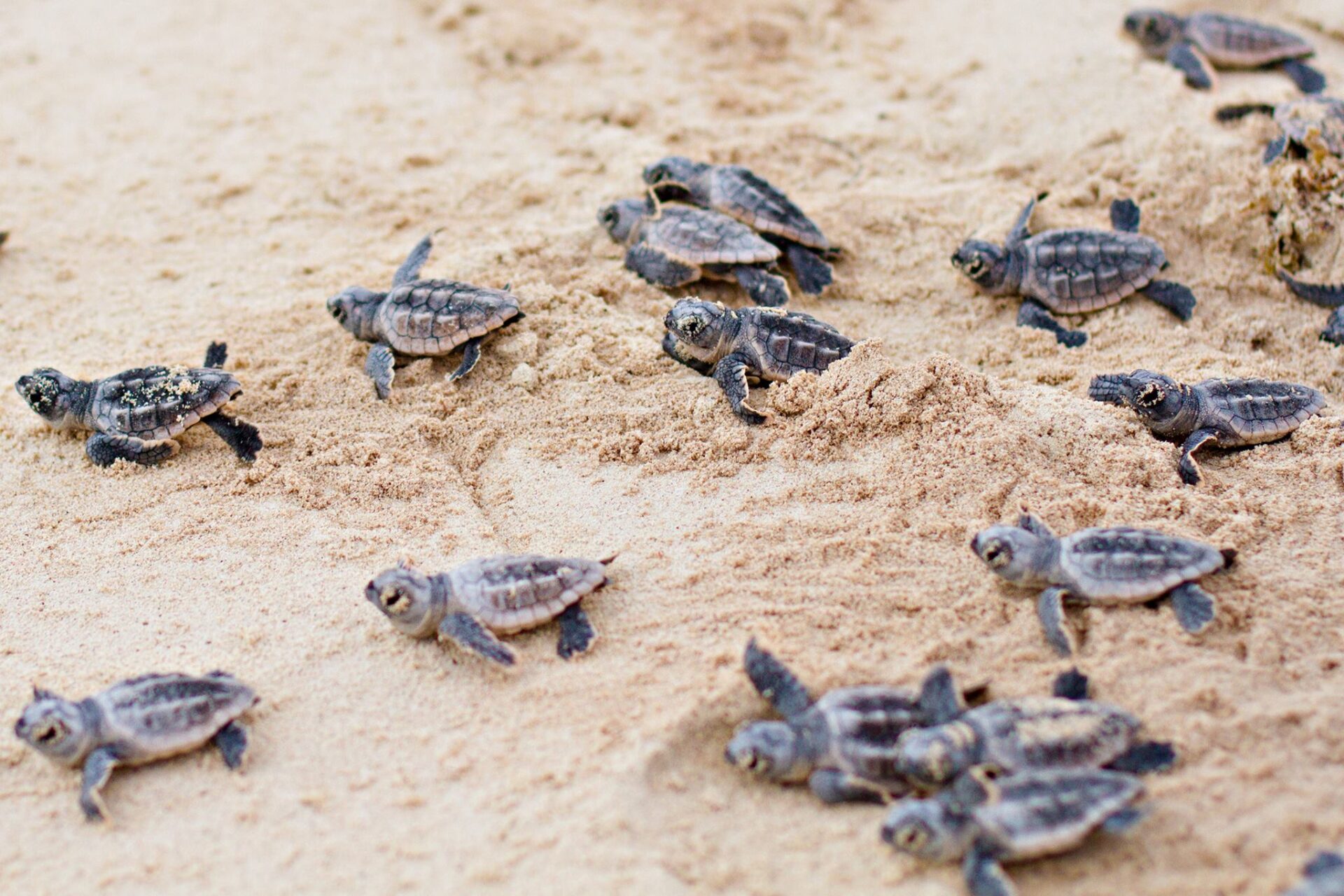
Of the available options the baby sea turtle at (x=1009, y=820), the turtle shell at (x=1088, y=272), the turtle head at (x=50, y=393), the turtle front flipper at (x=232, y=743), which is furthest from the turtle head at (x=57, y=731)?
the turtle shell at (x=1088, y=272)

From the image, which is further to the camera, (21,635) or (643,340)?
(643,340)

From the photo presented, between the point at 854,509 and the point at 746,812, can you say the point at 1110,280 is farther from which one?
the point at 746,812

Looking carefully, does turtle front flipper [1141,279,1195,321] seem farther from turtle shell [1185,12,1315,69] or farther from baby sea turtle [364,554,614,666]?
baby sea turtle [364,554,614,666]

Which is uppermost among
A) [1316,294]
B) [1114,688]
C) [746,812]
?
[1316,294]

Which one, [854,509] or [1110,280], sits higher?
[1110,280]

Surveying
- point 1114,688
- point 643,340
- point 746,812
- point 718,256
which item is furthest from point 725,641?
point 718,256

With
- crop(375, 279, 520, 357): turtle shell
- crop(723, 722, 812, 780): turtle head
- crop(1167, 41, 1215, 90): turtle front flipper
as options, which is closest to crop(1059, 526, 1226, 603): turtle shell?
crop(723, 722, 812, 780): turtle head
